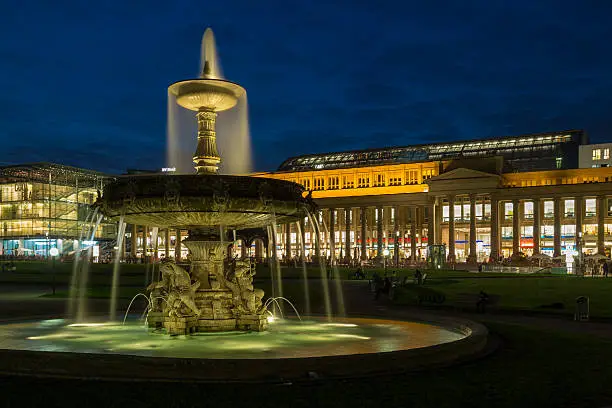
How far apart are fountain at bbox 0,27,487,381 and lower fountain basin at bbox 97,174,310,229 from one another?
24 millimetres

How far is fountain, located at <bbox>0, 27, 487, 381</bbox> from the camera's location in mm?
14164

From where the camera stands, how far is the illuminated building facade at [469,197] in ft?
352

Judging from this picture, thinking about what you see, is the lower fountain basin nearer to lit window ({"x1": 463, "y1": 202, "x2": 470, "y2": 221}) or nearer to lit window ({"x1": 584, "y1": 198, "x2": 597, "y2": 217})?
lit window ({"x1": 584, "y1": 198, "x2": 597, "y2": 217})

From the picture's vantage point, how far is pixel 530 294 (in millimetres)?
37094

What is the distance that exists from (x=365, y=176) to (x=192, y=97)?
11102cm

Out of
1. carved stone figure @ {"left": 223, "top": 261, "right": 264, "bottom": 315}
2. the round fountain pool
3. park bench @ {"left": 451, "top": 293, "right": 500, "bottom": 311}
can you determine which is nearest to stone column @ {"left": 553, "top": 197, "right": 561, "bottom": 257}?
park bench @ {"left": 451, "top": 293, "right": 500, "bottom": 311}

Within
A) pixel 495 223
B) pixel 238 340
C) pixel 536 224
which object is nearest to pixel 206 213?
pixel 238 340

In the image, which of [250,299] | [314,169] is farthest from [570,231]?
[250,299]

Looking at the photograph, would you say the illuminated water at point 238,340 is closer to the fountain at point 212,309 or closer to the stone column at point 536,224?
the fountain at point 212,309

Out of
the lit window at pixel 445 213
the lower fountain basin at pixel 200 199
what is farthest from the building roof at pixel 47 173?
the lower fountain basin at pixel 200 199

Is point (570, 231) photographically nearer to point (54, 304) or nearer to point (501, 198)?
point (501, 198)

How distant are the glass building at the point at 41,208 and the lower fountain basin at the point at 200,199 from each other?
4631 inches

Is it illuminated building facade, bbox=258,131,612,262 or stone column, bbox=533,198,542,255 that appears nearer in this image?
stone column, bbox=533,198,542,255

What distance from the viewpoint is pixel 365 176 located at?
128m
